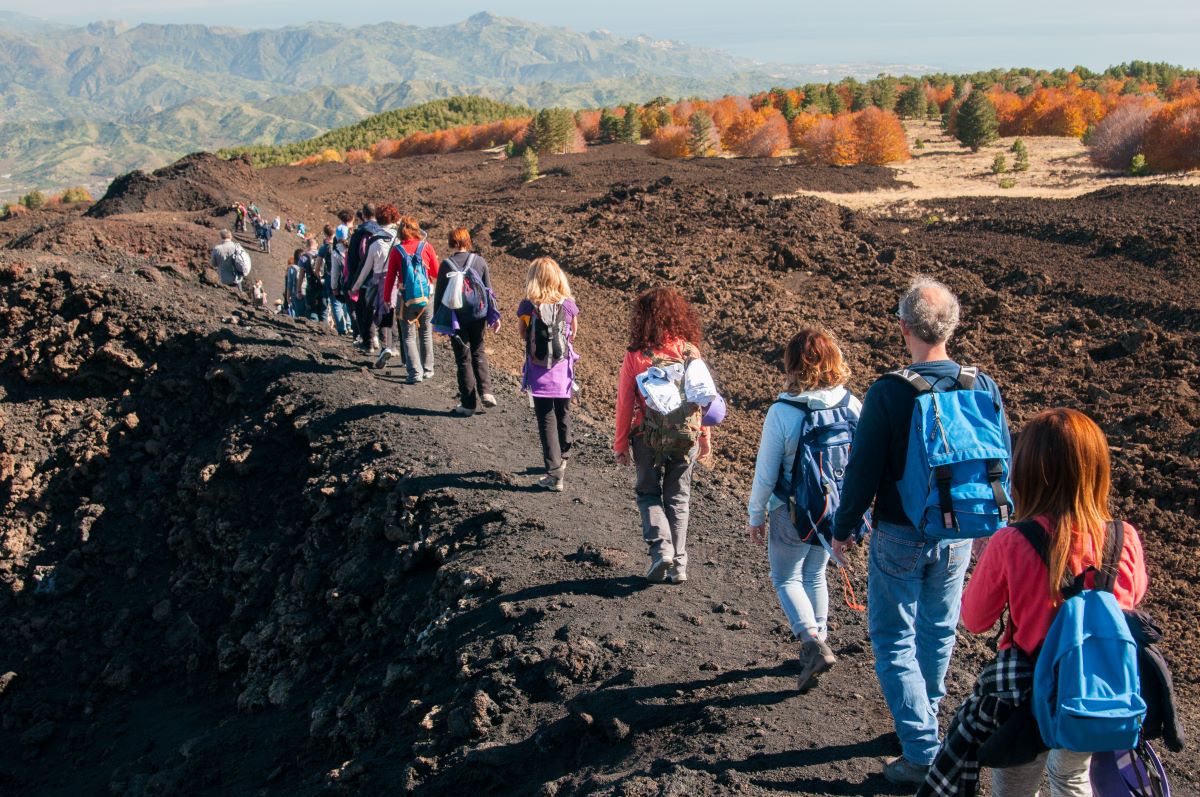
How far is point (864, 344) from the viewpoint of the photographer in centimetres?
1367

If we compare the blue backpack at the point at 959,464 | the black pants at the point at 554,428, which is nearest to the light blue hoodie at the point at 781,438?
the blue backpack at the point at 959,464

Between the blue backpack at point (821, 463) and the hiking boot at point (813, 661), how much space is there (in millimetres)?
650

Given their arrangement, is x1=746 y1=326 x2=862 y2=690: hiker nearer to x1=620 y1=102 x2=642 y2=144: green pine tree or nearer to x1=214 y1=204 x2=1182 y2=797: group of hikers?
x1=214 y1=204 x2=1182 y2=797: group of hikers

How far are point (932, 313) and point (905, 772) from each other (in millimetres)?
1920

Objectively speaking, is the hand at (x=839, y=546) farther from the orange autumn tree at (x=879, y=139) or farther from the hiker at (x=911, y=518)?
the orange autumn tree at (x=879, y=139)

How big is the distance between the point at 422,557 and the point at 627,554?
4.91 ft

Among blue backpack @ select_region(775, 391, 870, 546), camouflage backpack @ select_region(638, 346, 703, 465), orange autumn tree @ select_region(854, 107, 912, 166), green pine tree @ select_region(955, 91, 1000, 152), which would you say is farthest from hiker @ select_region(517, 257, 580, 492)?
green pine tree @ select_region(955, 91, 1000, 152)

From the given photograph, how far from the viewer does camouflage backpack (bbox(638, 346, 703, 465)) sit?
5109mm

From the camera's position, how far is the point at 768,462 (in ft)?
13.9

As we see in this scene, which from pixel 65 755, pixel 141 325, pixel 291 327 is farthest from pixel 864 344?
pixel 65 755

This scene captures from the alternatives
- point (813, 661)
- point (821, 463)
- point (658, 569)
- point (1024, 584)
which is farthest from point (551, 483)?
point (1024, 584)

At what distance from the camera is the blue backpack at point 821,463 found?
4.11 metres

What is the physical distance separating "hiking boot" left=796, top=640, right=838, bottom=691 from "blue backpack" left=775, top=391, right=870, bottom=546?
0.65 metres

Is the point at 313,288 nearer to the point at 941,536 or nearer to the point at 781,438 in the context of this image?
the point at 781,438
